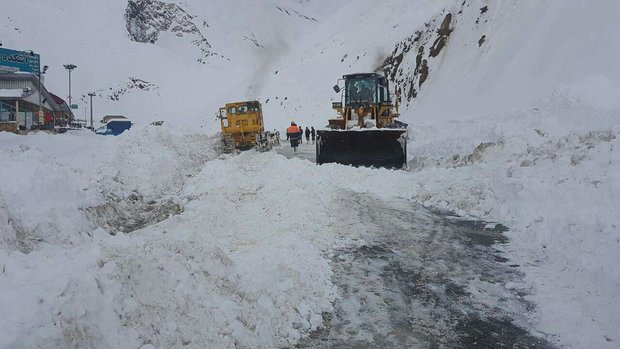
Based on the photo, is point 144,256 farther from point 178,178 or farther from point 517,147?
point 517,147

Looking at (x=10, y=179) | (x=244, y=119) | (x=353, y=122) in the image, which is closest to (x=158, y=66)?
(x=244, y=119)

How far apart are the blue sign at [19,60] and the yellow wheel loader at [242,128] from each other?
119ft

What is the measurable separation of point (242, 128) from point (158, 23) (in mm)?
113458

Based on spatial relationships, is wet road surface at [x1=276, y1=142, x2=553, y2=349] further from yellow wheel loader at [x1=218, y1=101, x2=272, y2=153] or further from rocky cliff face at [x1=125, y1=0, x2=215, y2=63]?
rocky cliff face at [x1=125, y1=0, x2=215, y2=63]

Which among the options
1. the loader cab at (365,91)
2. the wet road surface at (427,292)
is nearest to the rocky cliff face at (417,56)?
the loader cab at (365,91)

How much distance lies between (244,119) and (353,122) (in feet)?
31.9

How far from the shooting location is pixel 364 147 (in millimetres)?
16375

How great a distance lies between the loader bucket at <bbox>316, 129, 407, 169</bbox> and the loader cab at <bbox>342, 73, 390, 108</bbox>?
10.5 ft

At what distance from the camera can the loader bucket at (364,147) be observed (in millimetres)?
16078

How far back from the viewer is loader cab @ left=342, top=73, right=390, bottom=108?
19.3 metres

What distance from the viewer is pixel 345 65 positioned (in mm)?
61031

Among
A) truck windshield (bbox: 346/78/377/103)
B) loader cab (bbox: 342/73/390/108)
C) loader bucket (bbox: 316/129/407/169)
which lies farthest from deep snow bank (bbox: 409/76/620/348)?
truck windshield (bbox: 346/78/377/103)

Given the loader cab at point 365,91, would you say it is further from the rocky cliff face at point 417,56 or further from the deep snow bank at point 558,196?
the rocky cliff face at point 417,56

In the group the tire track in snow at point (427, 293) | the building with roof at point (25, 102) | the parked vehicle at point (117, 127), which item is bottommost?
the tire track in snow at point (427, 293)
